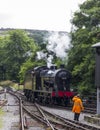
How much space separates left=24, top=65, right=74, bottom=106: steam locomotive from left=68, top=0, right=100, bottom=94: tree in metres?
3.02

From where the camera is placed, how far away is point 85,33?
38750mm

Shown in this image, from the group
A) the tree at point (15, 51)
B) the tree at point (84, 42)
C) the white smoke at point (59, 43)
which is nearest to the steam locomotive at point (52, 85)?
the tree at point (84, 42)

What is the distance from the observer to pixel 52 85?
110ft

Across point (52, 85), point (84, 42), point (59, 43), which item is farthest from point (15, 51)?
point (52, 85)

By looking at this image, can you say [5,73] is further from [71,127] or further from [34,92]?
[71,127]

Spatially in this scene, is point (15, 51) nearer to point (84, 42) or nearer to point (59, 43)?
point (59, 43)

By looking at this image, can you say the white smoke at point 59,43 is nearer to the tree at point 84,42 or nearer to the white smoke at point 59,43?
the white smoke at point 59,43

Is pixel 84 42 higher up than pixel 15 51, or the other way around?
pixel 15 51

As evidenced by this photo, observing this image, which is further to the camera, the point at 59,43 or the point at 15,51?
the point at 15,51

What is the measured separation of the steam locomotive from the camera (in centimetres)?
3294

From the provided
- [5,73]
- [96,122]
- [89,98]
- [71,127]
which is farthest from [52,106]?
[5,73]

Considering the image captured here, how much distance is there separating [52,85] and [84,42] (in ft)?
22.5

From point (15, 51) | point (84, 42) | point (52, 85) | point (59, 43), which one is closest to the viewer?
point (52, 85)

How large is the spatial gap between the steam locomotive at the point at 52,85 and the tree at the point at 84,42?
3018 millimetres
